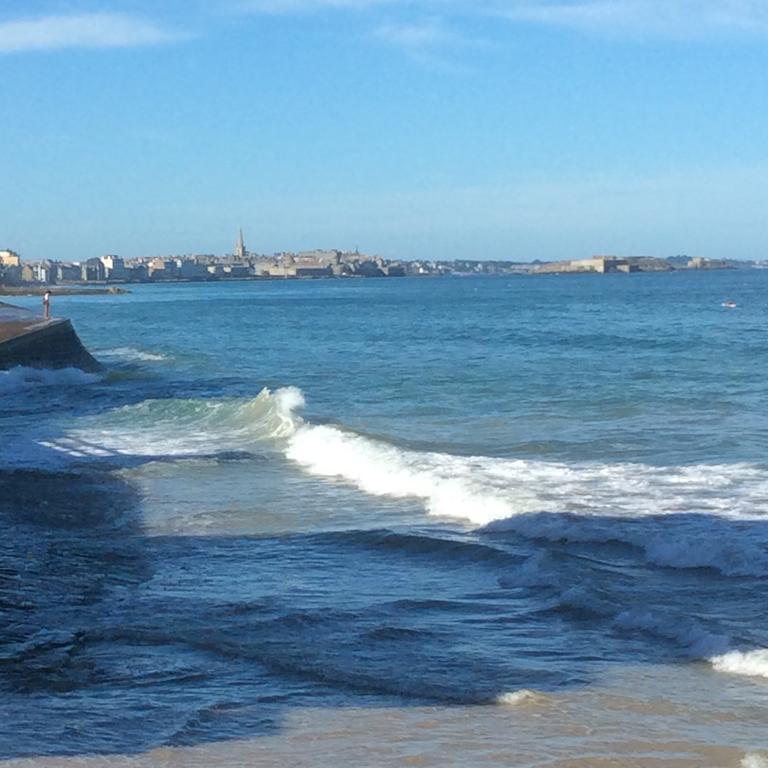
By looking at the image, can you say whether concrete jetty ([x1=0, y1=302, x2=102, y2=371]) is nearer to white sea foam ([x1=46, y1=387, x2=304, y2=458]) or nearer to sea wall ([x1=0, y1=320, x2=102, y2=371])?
sea wall ([x1=0, y1=320, x2=102, y2=371])

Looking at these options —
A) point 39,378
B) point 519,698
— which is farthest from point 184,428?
point 519,698

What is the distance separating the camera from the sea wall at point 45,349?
3344cm

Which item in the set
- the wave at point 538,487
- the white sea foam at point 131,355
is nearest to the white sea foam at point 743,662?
the wave at point 538,487

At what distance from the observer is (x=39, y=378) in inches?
1286

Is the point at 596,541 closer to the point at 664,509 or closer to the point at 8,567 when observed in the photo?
the point at 664,509

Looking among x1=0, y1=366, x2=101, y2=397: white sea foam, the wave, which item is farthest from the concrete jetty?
the wave

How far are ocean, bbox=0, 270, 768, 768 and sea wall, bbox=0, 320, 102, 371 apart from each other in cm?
893

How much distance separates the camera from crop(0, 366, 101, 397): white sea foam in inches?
1193

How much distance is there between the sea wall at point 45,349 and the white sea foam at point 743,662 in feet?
88.0

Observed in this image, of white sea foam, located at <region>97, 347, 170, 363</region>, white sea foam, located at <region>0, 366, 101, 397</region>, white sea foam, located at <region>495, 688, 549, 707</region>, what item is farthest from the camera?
white sea foam, located at <region>97, 347, 170, 363</region>

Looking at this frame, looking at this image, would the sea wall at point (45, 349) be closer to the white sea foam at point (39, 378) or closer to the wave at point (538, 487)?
the white sea foam at point (39, 378)

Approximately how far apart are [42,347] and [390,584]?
2685 centimetres

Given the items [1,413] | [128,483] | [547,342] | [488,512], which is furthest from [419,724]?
[547,342]

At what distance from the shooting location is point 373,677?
7.70m
